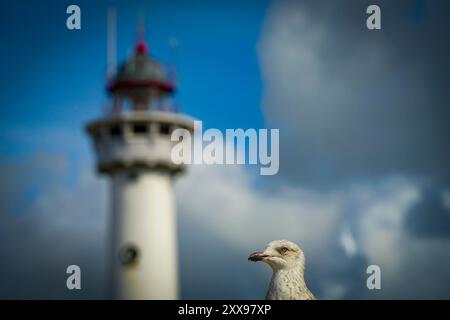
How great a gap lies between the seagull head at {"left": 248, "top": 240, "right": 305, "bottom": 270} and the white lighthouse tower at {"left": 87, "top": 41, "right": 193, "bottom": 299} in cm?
415

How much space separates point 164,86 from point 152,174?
81.3 inches

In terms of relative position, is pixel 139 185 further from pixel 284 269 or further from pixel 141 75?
pixel 284 269

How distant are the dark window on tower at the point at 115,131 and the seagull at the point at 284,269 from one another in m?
5.55

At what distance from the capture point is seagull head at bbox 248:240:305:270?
2809 cm

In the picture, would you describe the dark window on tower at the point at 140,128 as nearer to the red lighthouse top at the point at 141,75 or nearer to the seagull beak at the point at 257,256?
the red lighthouse top at the point at 141,75

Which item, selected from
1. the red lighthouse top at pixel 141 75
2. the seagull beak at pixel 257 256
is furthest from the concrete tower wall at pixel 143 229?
the seagull beak at pixel 257 256

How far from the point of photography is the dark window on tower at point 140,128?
3247cm

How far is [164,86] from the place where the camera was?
108ft

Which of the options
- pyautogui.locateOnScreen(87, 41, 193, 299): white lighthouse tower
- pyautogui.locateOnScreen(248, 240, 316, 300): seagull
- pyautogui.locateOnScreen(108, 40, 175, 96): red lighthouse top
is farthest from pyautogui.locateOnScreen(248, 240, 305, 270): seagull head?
pyautogui.locateOnScreen(108, 40, 175, 96): red lighthouse top

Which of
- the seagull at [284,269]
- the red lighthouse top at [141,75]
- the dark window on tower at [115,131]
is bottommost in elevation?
the seagull at [284,269]

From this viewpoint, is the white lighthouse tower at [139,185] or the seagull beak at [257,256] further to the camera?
the white lighthouse tower at [139,185]
